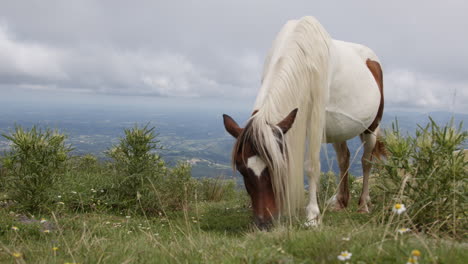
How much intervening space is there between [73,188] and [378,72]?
20.2 feet

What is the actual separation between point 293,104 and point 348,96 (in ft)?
5.41

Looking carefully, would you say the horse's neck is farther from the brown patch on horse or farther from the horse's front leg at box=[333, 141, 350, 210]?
the horse's front leg at box=[333, 141, 350, 210]

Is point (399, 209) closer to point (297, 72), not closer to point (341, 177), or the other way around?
point (297, 72)

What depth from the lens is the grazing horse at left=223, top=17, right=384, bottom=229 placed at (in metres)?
3.74

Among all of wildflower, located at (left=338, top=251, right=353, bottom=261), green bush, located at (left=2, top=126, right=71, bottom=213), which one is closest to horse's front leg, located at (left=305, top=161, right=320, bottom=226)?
wildflower, located at (left=338, top=251, right=353, bottom=261)

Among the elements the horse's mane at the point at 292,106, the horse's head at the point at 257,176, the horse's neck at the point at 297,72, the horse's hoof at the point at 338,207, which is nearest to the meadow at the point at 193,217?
the horse's head at the point at 257,176

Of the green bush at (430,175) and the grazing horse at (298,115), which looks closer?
the green bush at (430,175)

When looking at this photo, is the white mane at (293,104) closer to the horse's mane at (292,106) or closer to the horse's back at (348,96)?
the horse's mane at (292,106)

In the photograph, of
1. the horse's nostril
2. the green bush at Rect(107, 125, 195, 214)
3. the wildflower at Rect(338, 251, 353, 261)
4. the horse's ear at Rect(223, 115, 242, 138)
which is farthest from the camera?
the green bush at Rect(107, 125, 195, 214)

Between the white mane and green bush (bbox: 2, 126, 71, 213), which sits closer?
the white mane

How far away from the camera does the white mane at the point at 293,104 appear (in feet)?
12.4

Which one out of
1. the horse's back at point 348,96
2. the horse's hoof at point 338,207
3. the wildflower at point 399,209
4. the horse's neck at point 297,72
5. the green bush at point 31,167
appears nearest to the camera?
the wildflower at point 399,209

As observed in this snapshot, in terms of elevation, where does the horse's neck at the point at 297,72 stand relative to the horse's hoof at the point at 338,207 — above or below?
above

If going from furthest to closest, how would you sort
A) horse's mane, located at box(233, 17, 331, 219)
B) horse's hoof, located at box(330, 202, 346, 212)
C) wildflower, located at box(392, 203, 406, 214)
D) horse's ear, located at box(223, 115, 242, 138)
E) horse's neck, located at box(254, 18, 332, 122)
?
horse's hoof, located at box(330, 202, 346, 212) < horse's neck, located at box(254, 18, 332, 122) < horse's ear, located at box(223, 115, 242, 138) < horse's mane, located at box(233, 17, 331, 219) < wildflower, located at box(392, 203, 406, 214)
